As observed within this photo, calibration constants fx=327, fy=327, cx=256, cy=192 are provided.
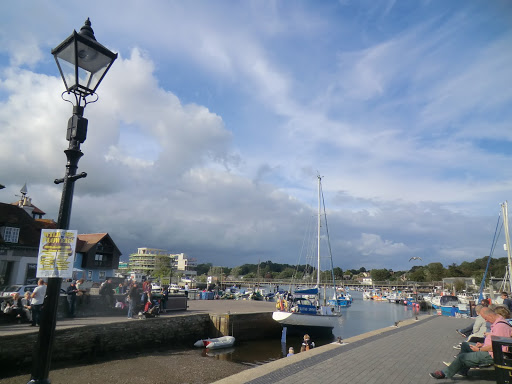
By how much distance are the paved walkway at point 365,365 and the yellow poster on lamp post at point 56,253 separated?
15.3 ft

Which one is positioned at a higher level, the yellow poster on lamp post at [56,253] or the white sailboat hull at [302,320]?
the yellow poster on lamp post at [56,253]

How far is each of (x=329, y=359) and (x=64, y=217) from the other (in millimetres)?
8246

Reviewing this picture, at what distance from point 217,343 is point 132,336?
206 inches

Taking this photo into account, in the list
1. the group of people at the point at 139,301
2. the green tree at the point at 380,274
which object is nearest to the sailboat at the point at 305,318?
the group of people at the point at 139,301

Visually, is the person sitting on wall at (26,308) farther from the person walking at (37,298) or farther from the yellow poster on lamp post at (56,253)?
the yellow poster on lamp post at (56,253)

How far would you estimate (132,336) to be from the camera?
16984 millimetres

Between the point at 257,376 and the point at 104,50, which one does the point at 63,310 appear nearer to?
the point at 257,376

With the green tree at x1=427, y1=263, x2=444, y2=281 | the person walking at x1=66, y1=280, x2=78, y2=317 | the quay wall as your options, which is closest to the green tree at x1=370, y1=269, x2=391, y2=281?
the green tree at x1=427, y1=263, x2=444, y2=281

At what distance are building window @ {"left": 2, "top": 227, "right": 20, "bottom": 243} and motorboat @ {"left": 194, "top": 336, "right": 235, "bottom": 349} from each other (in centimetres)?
2233

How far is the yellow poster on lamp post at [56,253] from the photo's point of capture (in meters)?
4.04

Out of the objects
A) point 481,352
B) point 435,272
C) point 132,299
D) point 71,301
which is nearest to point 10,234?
point 71,301

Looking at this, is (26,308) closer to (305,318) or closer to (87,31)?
(87,31)

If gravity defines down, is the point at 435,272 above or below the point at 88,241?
below

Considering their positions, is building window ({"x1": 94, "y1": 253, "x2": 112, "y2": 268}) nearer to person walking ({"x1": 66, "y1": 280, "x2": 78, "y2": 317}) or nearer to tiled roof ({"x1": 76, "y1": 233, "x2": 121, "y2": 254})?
tiled roof ({"x1": 76, "y1": 233, "x2": 121, "y2": 254})
